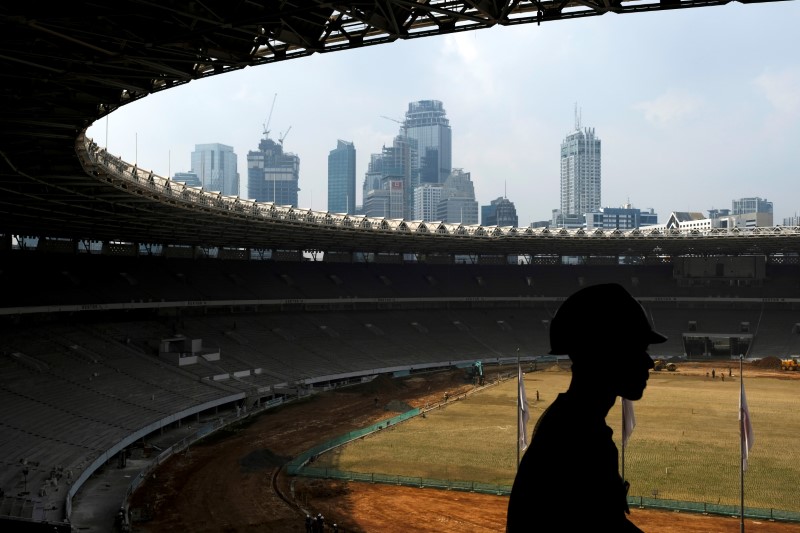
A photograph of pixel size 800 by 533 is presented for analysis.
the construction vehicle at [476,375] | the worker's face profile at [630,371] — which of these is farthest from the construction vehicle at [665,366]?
the worker's face profile at [630,371]

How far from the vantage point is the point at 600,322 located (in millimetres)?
5051

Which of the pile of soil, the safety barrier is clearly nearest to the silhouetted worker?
the safety barrier

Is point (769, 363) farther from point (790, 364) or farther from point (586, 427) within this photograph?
point (586, 427)

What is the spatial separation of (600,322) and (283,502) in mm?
31542

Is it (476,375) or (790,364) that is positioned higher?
(790,364)

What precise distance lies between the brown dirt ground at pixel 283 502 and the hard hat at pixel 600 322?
26.4 meters

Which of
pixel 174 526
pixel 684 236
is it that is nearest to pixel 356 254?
pixel 684 236

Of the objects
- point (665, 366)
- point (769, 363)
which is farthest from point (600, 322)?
point (769, 363)

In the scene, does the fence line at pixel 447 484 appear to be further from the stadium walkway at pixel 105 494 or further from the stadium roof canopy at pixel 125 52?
the stadium roof canopy at pixel 125 52

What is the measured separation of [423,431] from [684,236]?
46.1m

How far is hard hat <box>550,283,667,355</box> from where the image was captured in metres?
5.00

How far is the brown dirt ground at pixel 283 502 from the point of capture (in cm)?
3019

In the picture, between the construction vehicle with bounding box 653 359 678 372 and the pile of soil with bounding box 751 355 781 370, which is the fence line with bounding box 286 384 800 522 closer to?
the construction vehicle with bounding box 653 359 678 372

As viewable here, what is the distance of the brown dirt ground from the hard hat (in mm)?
26428
